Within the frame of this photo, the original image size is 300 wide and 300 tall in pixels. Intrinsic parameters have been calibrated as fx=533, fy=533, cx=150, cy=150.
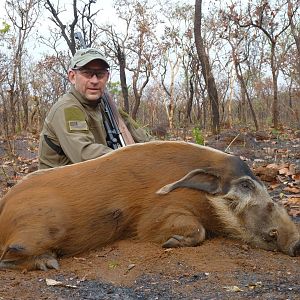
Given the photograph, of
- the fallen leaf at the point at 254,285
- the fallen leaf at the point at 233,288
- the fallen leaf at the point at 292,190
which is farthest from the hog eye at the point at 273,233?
the fallen leaf at the point at 292,190

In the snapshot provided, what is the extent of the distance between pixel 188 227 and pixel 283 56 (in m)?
26.1

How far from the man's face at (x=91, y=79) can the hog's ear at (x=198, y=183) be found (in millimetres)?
1332

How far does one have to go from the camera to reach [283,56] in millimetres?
27938

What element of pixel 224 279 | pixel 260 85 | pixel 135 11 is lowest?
pixel 224 279

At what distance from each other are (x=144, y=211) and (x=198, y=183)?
389 millimetres

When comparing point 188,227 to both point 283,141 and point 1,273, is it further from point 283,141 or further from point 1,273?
point 283,141

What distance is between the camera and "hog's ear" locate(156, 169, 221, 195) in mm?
3387

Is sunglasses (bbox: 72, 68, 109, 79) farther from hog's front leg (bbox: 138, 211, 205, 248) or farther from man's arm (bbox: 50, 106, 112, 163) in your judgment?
hog's front leg (bbox: 138, 211, 205, 248)

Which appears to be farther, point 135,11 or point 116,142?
point 135,11

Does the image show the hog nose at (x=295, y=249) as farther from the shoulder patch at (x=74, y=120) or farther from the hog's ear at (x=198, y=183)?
the shoulder patch at (x=74, y=120)

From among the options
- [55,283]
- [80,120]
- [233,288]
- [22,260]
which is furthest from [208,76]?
[233,288]

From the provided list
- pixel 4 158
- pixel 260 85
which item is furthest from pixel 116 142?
pixel 260 85

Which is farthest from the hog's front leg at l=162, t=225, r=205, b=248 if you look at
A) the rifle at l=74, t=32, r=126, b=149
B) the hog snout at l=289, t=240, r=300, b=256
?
the rifle at l=74, t=32, r=126, b=149

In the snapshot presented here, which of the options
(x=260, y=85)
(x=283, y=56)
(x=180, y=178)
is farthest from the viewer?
(x=260, y=85)
